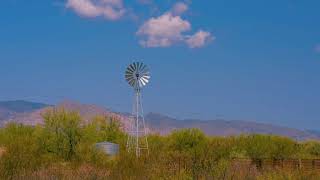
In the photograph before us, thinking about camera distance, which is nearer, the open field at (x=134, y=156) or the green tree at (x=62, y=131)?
the open field at (x=134, y=156)

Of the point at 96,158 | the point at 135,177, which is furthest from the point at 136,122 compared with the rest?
the point at 135,177

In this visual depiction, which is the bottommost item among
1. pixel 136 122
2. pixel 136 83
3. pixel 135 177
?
pixel 135 177

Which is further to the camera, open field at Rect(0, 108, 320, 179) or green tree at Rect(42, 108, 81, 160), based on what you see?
green tree at Rect(42, 108, 81, 160)

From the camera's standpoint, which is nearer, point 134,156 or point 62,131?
point 134,156

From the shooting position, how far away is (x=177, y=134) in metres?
61.4

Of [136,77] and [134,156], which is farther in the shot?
[136,77]

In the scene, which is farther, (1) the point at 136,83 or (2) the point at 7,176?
(1) the point at 136,83

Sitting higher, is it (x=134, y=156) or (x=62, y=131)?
(x=62, y=131)

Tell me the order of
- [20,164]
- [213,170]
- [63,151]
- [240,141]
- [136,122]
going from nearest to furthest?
[213,170], [20,164], [63,151], [136,122], [240,141]

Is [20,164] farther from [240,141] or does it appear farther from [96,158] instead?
[240,141]

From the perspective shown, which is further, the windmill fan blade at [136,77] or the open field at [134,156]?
the windmill fan blade at [136,77]

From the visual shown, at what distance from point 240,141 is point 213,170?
45.9m

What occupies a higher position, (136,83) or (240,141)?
(136,83)

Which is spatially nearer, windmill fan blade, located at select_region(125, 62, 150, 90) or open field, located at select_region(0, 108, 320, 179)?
open field, located at select_region(0, 108, 320, 179)
